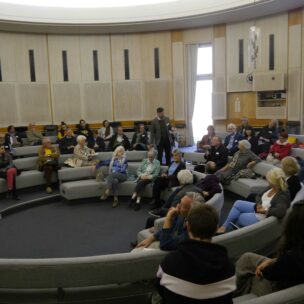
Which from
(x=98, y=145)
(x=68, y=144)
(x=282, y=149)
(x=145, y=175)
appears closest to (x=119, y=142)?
(x=98, y=145)

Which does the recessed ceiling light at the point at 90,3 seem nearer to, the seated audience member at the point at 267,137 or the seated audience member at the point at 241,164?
the seated audience member at the point at 267,137

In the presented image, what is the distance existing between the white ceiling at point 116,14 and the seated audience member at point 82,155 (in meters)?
4.83

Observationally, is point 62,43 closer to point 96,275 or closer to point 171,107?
point 171,107

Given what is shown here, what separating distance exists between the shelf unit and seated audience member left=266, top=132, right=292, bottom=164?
420 centimetres

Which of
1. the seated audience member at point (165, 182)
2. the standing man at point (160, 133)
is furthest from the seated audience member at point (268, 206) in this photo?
the standing man at point (160, 133)

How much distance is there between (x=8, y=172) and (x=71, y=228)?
228cm

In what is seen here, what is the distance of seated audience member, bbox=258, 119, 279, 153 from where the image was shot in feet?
27.6

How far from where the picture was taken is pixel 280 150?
750cm

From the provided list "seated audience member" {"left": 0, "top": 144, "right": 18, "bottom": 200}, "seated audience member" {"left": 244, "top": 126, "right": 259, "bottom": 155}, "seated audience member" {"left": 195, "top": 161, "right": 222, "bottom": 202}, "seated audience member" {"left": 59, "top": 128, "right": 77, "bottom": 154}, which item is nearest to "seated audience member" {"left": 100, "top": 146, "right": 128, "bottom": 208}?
"seated audience member" {"left": 0, "top": 144, "right": 18, "bottom": 200}

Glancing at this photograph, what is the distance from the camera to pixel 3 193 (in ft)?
24.8

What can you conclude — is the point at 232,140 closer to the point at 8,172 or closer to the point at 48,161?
the point at 48,161

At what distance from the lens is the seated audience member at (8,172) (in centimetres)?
739

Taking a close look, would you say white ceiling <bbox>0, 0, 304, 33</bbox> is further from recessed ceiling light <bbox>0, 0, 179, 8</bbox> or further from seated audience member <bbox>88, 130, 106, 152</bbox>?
seated audience member <bbox>88, 130, 106, 152</bbox>

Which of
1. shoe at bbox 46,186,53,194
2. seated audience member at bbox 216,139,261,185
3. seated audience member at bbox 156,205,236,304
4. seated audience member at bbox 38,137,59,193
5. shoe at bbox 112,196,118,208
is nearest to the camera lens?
seated audience member at bbox 156,205,236,304
